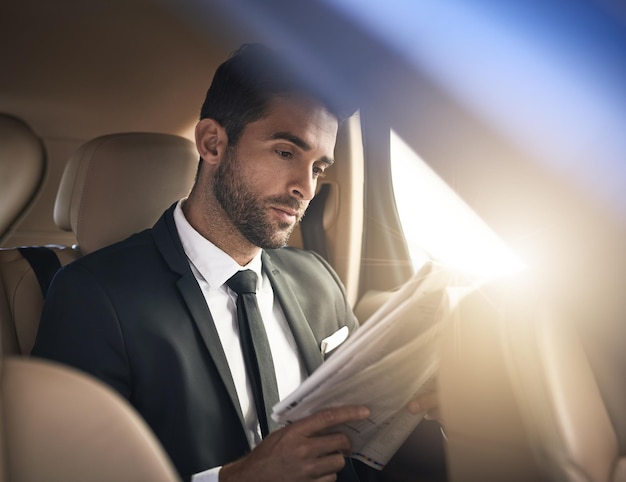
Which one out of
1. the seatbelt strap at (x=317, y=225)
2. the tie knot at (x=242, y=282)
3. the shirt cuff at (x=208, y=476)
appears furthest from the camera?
the seatbelt strap at (x=317, y=225)

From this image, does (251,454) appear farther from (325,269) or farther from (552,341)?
(325,269)

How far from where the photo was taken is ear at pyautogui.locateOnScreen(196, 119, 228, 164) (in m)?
1.68

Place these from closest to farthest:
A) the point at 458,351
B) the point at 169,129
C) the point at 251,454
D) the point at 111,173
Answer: the point at 458,351
the point at 251,454
the point at 111,173
the point at 169,129

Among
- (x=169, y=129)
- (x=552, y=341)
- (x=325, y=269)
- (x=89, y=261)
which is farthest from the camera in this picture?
(x=169, y=129)

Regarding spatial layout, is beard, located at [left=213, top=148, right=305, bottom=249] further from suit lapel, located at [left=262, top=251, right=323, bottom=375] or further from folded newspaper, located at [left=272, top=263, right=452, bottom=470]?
folded newspaper, located at [left=272, top=263, right=452, bottom=470]

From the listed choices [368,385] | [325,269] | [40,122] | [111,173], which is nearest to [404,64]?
[325,269]

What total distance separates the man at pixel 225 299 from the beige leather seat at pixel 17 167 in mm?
450

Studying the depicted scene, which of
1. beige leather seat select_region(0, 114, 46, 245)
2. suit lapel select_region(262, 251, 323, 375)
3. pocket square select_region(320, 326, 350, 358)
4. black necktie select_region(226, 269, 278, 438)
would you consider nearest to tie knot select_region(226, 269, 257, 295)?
black necktie select_region(226, 269, 278, 438)

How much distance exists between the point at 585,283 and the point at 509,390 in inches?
7.2

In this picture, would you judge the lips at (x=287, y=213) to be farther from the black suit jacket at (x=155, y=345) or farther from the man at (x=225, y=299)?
the black suit jacket at (x=155, y=345)

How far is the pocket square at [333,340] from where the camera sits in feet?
5.53

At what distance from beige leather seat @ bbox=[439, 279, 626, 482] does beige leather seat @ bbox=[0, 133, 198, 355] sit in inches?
32.4

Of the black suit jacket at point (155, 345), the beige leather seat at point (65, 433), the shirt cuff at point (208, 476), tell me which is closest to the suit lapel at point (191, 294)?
the black suit jacket at point (155, 345)

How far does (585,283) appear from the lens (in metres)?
1.07
